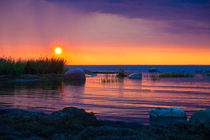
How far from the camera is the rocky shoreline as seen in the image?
4383 mm

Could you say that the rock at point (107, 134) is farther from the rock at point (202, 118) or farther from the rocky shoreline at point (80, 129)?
the rock at point (202, 118)

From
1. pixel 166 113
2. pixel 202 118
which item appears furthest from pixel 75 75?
pixel 202 118

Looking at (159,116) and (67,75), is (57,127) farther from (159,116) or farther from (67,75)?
(67,75)

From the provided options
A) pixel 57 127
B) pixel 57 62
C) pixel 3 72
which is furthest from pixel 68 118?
pixel 57 62

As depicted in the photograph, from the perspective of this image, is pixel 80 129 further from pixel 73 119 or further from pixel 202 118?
pixel 202 118

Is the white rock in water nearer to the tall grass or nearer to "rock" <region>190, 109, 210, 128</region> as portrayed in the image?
"rock" <region>190, 109, 210, 128</region>

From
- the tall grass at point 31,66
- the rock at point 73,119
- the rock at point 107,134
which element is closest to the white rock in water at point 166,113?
the rock at point 73,119

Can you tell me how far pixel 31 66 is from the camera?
2475 centimetres

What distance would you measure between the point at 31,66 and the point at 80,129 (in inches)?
832

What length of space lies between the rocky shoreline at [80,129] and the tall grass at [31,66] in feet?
56.7

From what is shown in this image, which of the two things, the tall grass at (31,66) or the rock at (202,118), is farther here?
the tall grass at (31,66)

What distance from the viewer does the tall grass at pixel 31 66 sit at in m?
21.4

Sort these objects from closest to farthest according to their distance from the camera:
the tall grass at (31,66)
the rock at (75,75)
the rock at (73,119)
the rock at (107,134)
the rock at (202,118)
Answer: the rock at (107,134) < the rock at (73,119) < the rock at (202,118) < the tall grass at (31,66) < the rock at (75,75)

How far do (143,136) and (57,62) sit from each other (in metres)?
24.6
